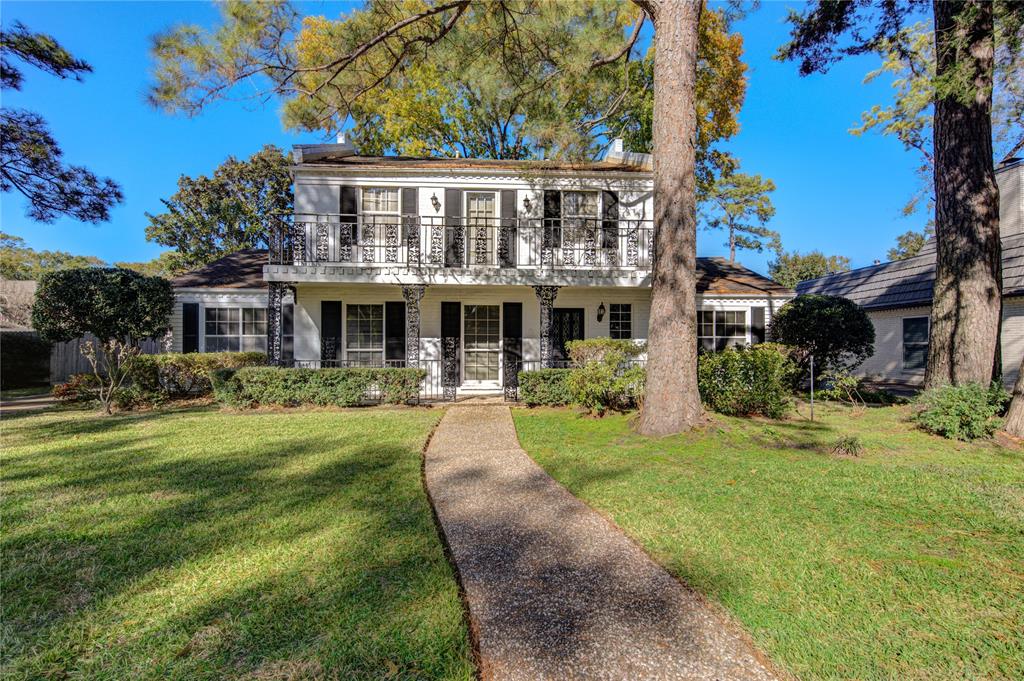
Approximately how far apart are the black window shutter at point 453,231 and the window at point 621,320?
189 inches

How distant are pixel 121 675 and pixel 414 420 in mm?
6608

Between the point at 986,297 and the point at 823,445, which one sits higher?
the point at 986,297

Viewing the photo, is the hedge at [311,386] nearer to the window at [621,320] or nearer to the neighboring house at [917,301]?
the window at [621,320]

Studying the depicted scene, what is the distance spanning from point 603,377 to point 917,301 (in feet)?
46.8

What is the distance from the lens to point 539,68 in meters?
11.9

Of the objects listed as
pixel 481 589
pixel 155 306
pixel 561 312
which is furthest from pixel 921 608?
pixel 155 306

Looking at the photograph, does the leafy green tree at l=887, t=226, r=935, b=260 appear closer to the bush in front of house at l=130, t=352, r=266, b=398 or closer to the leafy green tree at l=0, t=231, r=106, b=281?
the bush in front of house at l=130, t=352, r=266, b=398

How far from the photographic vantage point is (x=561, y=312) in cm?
1355

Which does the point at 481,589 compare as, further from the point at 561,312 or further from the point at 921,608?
the point at 561,312

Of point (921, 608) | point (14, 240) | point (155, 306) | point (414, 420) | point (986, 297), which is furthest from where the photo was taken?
point (14, 240)

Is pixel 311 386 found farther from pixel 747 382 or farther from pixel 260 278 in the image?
pixel 747 382

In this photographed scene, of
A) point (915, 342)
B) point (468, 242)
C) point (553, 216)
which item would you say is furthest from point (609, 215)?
point (915, 342)

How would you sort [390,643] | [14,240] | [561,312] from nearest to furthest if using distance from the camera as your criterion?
[390,643], [561,312], [14,240]

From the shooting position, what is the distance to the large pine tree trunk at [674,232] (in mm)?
7289
